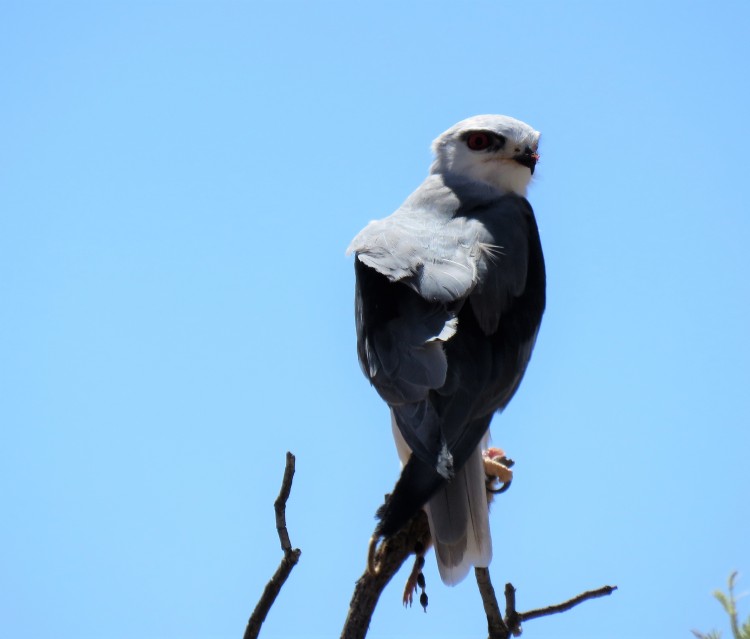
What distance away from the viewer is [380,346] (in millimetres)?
4113

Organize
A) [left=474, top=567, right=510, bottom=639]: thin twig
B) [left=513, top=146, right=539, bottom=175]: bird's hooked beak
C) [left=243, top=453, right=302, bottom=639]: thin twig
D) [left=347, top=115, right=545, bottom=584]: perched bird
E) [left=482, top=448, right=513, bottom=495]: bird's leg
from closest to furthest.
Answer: [left=243, top=453, right=302, bottom=639]: thin twig → [left=474, top=567, right=510, bottom=639]: thin twig → [left=347, top=115, right=545, bottom=584]: perched bird → [left=482, top=448, right=513, bottom=495]: bird's leg → [left=513, top=146, right=539, bottom=175]: bird's hooked beak

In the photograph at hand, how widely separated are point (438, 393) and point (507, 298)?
0.75m

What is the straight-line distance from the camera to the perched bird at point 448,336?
12.5 feet

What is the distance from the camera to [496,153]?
5.70 metres

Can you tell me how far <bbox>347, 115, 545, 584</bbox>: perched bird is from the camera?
3.79m

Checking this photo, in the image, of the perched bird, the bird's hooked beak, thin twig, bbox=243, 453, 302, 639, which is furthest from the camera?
the bird's hooked beak

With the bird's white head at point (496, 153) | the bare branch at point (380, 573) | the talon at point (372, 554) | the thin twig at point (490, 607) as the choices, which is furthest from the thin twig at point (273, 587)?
the bird's white head at point (496, 153)

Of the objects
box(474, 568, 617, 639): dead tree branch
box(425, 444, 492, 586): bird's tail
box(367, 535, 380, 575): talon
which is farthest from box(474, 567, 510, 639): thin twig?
box(367, 535, 380, 575): talon

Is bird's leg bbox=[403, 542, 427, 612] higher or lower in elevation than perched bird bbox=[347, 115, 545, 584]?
lower

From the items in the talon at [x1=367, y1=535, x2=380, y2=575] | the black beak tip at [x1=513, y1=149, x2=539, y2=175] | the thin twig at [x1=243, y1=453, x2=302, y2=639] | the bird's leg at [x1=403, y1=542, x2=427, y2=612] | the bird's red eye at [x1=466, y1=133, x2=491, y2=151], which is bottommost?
the bird's leg at [x1=403, y1=542, x2=427, y2=612]

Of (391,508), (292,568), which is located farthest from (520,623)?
(292,568)

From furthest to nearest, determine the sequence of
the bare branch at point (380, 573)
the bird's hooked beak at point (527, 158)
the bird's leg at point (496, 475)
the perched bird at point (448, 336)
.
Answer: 1. the bird's hooked beak at point (527, 158)
2. the bird's leg at point (496, 475)
3. the perched bird at point (448, 336)
4. the bare branch at point (380, 573)

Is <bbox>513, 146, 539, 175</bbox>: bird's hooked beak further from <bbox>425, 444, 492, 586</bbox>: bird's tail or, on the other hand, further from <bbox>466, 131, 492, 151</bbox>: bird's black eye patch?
<bbox>425, 444, 492, 586</bbox>: bird's tail

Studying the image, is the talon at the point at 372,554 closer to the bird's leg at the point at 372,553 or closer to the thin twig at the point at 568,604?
the bird's leg at the point at 372,553
